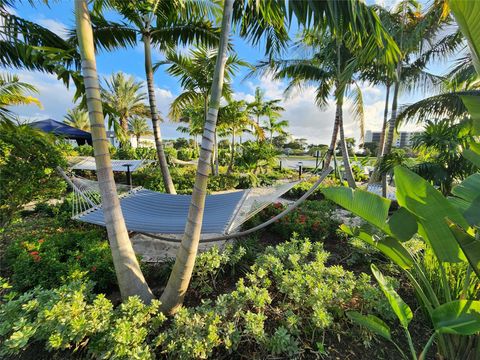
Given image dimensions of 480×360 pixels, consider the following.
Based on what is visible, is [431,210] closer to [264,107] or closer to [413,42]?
[413,42]

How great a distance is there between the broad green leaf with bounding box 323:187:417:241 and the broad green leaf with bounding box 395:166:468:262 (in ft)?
0.21

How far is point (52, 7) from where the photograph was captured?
276 centimetres

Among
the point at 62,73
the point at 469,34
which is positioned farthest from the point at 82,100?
the point at 469,34

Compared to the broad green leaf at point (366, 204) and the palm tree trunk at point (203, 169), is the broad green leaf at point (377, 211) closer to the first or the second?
the broad green leaf at point (366, 204)

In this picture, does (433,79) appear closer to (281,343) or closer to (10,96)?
(281,343)

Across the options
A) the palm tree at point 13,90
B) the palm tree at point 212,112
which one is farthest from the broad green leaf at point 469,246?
the palm tree at point 13,90

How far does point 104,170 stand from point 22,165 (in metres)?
2.16

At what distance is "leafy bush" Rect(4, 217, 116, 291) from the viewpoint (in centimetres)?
231

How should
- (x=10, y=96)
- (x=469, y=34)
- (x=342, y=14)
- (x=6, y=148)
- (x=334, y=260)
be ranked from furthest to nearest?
(x=10, y=96) < (x=334, y=260) < (x=6, y=148) < (x=342, y=14) < (x=469, y=34)

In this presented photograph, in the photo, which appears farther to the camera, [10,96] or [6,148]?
[10,96]

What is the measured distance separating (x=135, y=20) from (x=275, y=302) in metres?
5.32

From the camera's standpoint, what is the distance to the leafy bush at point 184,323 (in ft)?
4.61

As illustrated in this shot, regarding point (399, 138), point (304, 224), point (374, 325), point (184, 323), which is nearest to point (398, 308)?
point (374, 325)

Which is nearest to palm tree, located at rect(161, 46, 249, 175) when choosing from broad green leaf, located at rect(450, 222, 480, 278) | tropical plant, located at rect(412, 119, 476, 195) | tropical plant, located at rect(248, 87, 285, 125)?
tropical plant, located at rect(412, 119, 476, 195)
